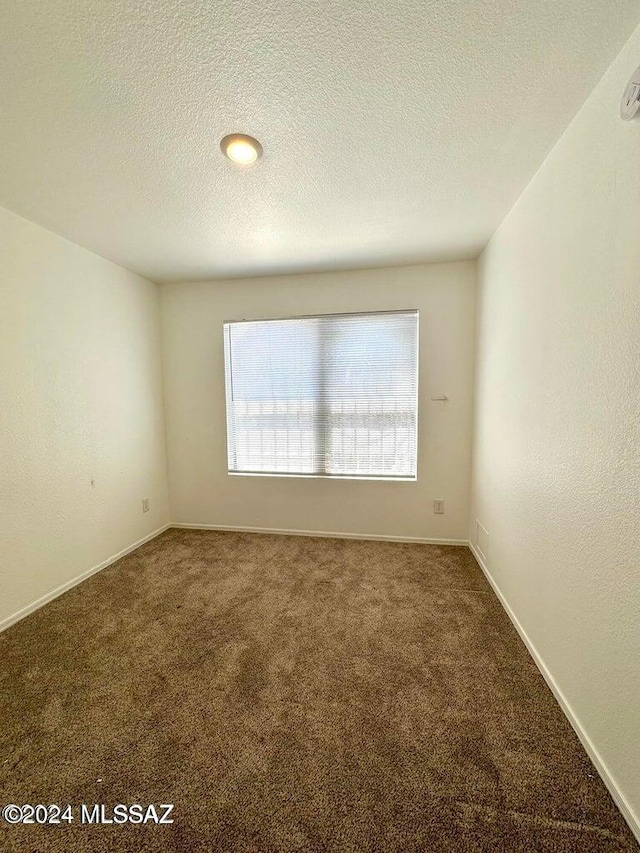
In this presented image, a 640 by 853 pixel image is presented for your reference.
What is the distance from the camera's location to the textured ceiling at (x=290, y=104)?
912 millimetres

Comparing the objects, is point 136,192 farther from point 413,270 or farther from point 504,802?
point 504,802

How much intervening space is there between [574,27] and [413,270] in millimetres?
1751

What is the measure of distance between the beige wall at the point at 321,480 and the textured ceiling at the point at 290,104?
0.75 metres

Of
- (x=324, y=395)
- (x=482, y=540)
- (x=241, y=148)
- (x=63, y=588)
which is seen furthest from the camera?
(x=324, y=395)

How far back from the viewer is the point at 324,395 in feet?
9.50

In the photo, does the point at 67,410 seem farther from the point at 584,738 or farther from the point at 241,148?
the point at 584,738

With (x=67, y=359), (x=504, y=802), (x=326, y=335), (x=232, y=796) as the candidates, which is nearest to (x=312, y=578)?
(x=232, y=796)

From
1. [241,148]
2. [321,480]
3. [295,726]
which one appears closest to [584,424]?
[295,726]

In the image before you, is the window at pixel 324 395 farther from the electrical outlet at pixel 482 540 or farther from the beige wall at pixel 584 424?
the beige wall at pixel 584 424

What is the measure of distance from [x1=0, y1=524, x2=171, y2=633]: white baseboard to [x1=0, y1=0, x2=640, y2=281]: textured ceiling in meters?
2.40

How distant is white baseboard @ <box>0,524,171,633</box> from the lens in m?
1.85

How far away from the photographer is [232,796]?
1.03m

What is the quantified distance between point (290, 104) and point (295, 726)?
7.89 feet

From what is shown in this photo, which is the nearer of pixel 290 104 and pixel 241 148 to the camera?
pixel 290 104
